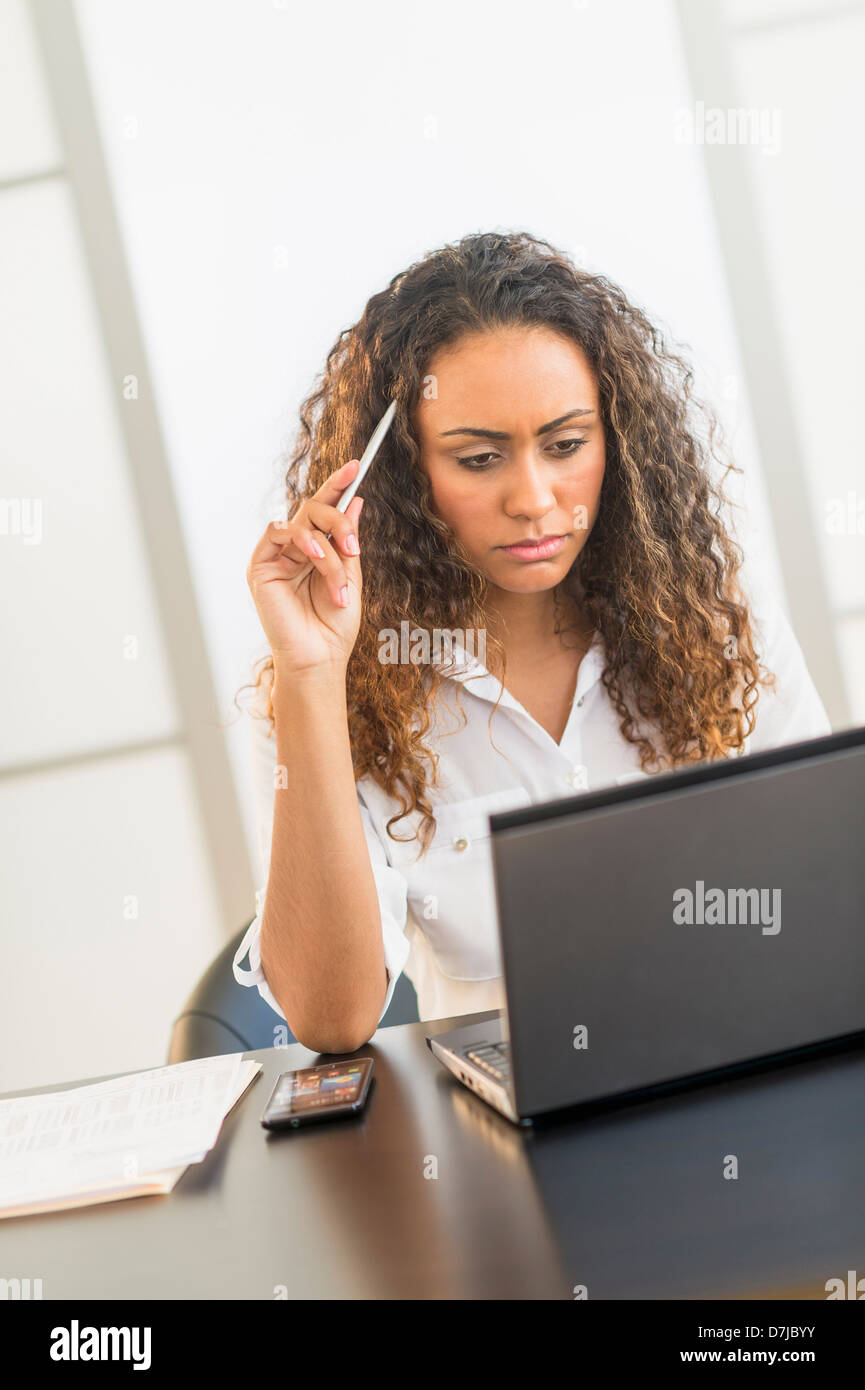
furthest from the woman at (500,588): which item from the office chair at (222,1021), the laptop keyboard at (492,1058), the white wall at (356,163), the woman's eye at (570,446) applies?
the white wall at (356,163)

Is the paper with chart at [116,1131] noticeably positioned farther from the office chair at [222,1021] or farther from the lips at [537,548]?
the lips at [537,548]

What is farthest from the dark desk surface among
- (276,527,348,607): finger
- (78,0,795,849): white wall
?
(78,0,795,849): white wall

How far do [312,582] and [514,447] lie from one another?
Result: 0.32m

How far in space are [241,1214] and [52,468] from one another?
2.29 meters

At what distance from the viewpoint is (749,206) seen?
2699 millimetres

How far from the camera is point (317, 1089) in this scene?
1.04m

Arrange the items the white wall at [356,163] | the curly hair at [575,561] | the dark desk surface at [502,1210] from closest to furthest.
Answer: the dark desk surface at [502,1210]
the curly hair at [575,561]
the white wall at [356,163]

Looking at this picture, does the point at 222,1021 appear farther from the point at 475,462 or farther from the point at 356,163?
the point at 356,163

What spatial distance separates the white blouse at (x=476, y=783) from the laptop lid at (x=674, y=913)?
2.10 ft

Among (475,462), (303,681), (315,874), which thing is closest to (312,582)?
(303,681)

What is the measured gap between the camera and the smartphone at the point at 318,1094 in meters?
0.99

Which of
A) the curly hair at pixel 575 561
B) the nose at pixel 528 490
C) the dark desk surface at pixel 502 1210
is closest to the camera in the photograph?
the dark desk surface at pixel 502 1210
